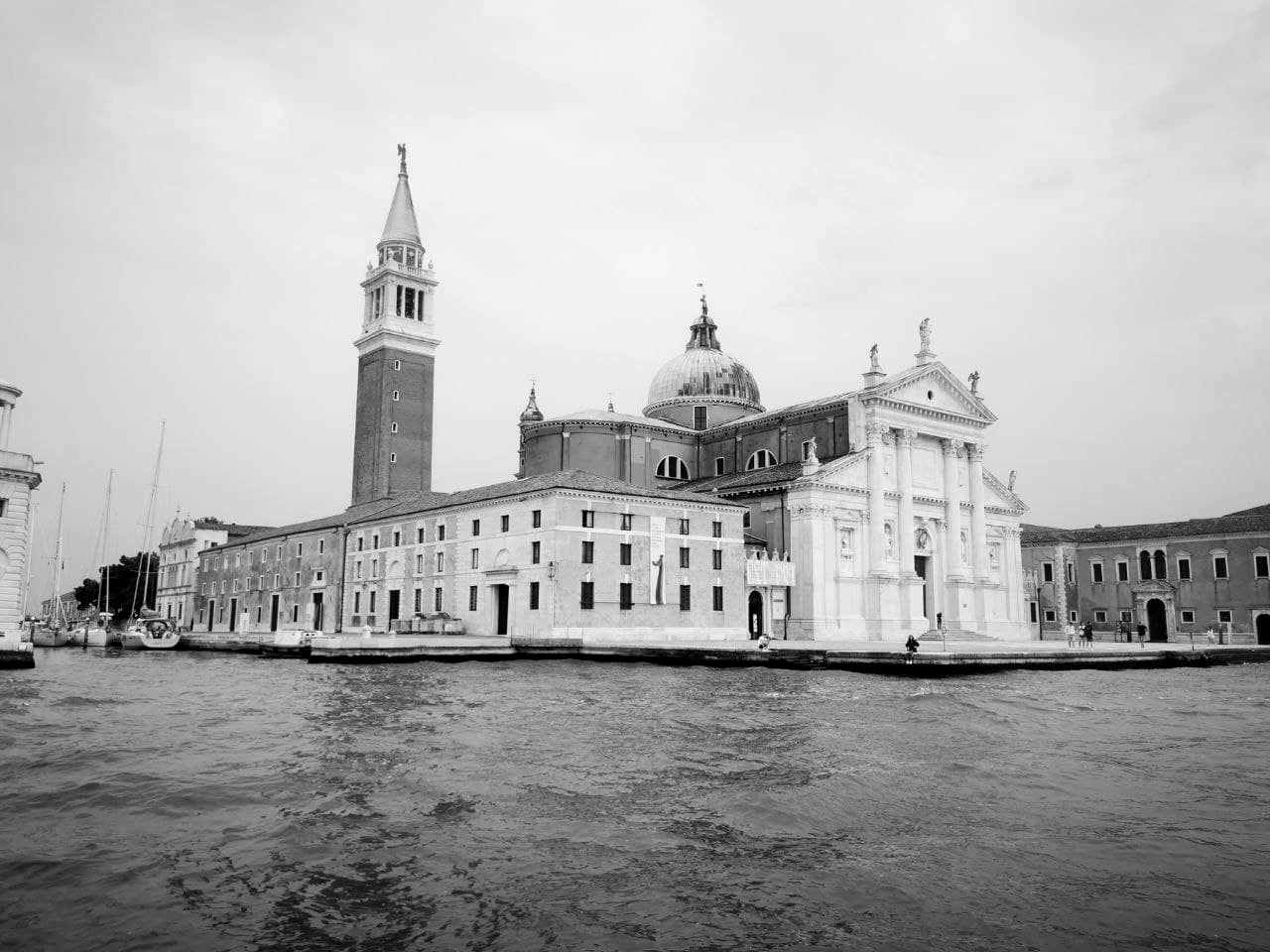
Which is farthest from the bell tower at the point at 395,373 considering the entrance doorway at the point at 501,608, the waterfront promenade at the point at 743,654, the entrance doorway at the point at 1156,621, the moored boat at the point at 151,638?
the entrance doorway at the point at 1156,621

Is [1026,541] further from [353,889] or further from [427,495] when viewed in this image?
[353,889]

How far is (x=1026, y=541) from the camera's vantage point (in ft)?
176

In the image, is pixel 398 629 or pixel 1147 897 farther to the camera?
pixel 398 629

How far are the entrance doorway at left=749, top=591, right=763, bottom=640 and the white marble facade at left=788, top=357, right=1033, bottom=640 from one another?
1275 mm

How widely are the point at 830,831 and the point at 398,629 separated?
1237 inches

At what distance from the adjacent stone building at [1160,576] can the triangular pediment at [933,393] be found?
428 inches

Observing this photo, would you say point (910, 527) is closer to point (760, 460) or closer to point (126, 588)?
point (760, 460)

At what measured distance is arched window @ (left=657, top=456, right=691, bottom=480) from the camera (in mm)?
47963

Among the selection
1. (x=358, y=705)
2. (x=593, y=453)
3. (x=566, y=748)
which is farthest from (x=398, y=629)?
(x=566, y=748)

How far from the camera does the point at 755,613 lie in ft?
130

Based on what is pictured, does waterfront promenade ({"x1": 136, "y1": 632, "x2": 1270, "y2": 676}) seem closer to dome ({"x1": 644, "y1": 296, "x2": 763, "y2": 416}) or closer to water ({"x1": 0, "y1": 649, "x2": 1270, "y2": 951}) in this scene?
water ({"x1": 0, "y1": 649, "x2": 1270, "y2": 951})

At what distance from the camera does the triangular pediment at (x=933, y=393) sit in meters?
41.9

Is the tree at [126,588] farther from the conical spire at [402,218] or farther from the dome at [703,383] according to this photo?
the dome at [703,383]

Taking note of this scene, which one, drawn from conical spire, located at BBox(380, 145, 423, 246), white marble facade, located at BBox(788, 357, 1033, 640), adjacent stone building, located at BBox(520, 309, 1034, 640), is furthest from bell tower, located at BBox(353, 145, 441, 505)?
white marble facade, located at BBox(788, 357, 1033, 640)
